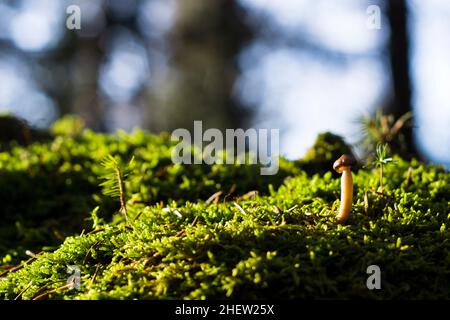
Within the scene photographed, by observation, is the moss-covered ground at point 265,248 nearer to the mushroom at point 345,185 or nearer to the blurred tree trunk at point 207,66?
the mushroom at point 345,185

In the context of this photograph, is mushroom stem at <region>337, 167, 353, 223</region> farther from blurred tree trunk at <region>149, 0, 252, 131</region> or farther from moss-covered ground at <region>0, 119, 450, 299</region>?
blurred tree trunk at <region>149, 0, 252, 131</region>

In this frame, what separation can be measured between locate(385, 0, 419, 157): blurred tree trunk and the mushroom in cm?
571

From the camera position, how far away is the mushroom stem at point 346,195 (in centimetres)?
179

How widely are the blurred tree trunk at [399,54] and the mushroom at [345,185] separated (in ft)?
18.7

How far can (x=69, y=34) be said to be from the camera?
18.5m

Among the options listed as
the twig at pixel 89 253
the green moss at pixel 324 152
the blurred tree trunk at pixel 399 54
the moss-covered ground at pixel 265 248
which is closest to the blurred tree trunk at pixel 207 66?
the blurred tree trunk at pixel 399 54

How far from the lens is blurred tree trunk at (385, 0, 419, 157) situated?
23.2 feet

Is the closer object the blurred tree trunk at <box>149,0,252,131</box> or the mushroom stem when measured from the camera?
the mushroom stem

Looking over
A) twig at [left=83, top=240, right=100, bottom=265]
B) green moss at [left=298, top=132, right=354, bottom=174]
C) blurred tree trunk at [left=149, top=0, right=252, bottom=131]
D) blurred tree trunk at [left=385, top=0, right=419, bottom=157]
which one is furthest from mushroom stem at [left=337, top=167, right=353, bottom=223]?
blurred tree trunk at [left=149, top=0, right=252, bottom=131]

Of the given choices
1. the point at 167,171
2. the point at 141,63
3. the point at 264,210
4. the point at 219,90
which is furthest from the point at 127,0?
the point at 264,210

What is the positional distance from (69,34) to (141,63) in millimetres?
3290

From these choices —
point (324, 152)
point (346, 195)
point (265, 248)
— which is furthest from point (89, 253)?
point (324, 152)
